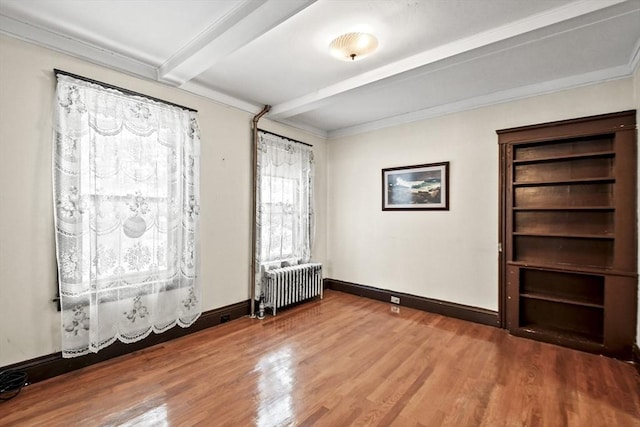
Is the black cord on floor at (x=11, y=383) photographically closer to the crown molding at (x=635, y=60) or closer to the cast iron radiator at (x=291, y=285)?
the cast iron radiator at (x=291, y=285)

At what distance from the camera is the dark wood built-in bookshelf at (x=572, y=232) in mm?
2625

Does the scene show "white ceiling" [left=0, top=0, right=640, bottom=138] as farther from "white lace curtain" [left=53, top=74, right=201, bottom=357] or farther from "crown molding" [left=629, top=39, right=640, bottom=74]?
"white lace curtain" [left=53, top=74, right=201, bottom=357]

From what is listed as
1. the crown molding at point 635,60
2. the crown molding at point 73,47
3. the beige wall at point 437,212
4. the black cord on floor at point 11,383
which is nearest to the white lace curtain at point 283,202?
the beige wall at point 437,212

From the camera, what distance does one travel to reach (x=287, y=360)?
254cm

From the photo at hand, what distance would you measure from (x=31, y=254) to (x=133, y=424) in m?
1.50

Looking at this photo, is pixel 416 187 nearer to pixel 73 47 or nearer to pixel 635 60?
pixel 635 60

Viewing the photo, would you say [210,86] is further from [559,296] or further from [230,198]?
[559,296]

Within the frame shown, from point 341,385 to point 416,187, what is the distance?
107 inches

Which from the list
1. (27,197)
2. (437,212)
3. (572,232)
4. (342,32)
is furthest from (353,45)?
(572,232)

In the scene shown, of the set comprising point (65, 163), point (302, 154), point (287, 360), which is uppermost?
point (302, 154)

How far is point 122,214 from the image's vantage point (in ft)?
8.36

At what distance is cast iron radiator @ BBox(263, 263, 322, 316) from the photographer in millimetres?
3697

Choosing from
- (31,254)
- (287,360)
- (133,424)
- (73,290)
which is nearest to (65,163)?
(31,254)

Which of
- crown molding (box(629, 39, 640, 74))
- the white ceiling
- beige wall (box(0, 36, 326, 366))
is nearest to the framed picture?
the white ceiling
